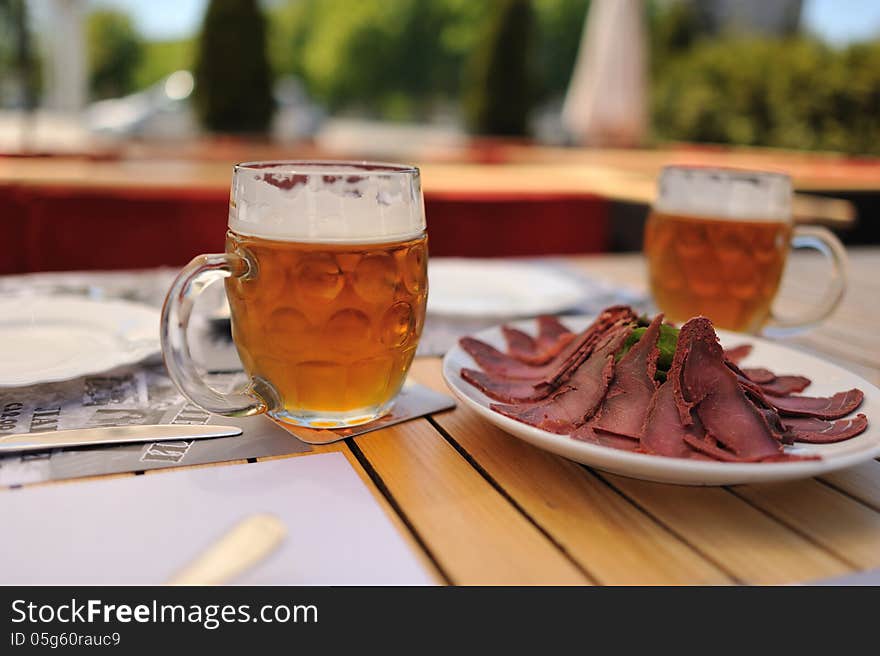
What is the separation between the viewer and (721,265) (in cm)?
115

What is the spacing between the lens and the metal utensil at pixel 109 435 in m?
0.68

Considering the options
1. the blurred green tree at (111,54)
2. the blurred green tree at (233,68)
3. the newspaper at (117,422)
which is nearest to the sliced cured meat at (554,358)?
the newspaper at (117,422)

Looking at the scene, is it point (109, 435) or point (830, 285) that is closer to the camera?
point (109, 435)

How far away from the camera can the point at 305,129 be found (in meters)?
14.3

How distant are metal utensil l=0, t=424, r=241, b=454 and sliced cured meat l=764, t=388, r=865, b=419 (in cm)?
52

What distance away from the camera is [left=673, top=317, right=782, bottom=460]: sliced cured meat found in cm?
64

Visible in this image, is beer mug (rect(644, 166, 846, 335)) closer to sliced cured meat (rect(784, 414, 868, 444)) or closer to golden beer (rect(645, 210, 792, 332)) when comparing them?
golden beer (rect(645, 210, 792, 332))

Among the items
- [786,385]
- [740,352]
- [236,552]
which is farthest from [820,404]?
[236,552]

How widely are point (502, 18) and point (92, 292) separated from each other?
1238 cm

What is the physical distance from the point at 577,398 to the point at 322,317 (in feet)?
0.80

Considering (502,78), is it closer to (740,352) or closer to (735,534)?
(740,352)

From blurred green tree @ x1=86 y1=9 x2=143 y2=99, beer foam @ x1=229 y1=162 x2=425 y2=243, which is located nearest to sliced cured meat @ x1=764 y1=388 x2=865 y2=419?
beer foam @ x1=229 y1=162 x2=425 y2=243

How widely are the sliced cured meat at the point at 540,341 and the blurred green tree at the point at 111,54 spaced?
3436cm

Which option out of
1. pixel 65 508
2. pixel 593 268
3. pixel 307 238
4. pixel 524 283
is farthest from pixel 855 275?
pixel 65 508
